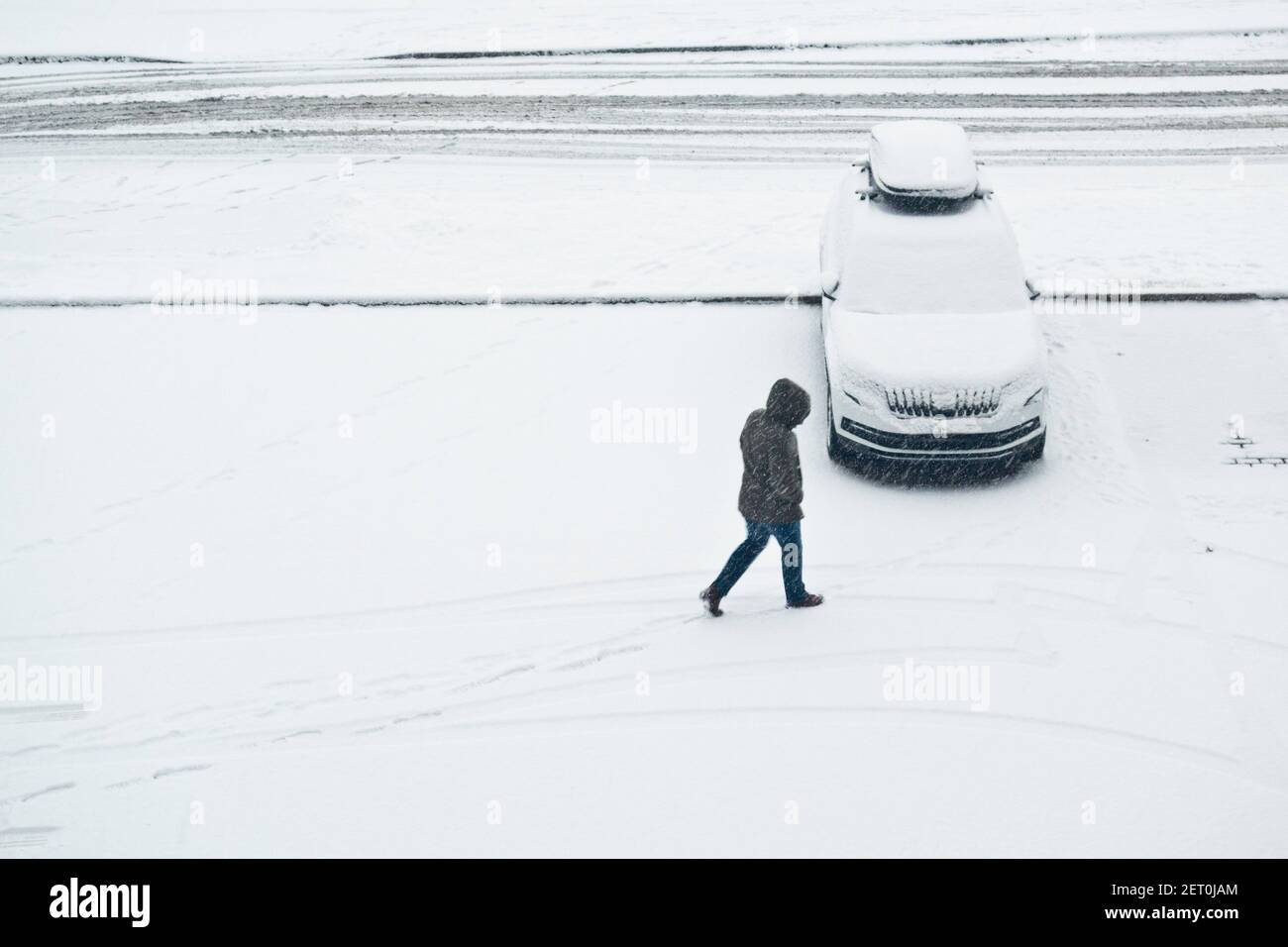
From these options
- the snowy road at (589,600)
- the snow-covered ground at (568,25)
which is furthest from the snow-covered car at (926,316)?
the snow-covered ground at (568,25)

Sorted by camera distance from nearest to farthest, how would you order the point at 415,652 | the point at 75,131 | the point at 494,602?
the point at 415,652
the point at 494,602
the point at 75,131

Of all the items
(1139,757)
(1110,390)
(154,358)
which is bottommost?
(1139,757)

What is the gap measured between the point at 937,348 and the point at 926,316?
0.46 m

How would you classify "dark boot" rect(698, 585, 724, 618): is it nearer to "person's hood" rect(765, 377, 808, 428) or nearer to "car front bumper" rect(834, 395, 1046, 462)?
"person's hood" rect(765, 377, 808, 428)

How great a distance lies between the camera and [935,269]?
9398 mm

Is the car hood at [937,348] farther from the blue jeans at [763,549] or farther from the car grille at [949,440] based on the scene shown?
the blue jeans at [763,549]

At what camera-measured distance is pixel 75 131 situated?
1490 cm

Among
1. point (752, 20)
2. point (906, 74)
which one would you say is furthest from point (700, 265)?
point (752, 20)

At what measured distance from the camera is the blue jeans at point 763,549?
286 inches

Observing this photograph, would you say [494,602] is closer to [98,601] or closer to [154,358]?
[98,601]

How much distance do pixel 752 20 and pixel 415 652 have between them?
13.9 m

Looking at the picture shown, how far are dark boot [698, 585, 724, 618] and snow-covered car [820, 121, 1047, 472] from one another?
1.91m

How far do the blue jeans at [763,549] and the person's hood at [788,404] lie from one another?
25.4 inches

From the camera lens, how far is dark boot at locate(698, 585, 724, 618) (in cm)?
745
